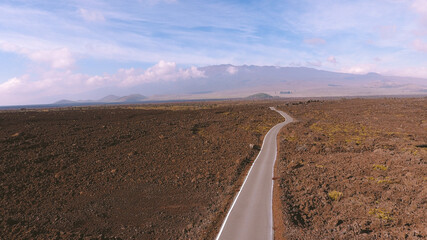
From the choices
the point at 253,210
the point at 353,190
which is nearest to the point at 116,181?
the point at 253,210

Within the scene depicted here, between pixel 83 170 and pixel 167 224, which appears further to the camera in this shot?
pixel 83 170

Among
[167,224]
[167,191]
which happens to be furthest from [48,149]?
[167,224]

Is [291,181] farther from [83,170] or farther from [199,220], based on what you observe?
[83,170]

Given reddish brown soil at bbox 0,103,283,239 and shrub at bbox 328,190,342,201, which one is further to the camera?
shrub at bbox 328,190,342,201

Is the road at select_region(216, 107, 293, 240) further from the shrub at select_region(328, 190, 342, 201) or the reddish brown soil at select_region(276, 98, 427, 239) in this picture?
the shrub at select_region(328, 190, 342, 201)

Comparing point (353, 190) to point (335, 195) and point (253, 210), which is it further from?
point (253, 210)

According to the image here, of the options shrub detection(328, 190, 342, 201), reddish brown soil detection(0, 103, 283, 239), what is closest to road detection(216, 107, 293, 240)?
reddish brown soil detection(0, 103, 283, 239)

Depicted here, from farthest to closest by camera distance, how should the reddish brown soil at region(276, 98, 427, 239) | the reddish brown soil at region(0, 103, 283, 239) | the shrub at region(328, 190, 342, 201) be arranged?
the shrub at region(328, 190, 342, 201), the reddish brown soil at region(0, 103, 283, 239), the reddish brown soil at region(276, 98, 427, 239)
